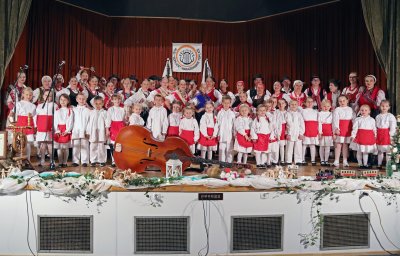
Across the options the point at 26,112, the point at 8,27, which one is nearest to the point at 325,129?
the point at 26,112

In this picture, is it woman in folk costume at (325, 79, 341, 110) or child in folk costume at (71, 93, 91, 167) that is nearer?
child in folk costume at (71, 93, 91, 167)

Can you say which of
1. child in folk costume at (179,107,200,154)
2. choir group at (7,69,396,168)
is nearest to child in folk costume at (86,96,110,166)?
choir group at (7,69,396,168)

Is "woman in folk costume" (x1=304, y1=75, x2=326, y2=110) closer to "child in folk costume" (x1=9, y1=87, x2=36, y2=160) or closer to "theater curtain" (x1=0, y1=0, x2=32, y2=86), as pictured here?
"child in folk costume" (x1=9, y1=87, x2=36, y2=160)

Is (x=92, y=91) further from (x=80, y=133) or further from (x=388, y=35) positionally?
(x=388, y=35)

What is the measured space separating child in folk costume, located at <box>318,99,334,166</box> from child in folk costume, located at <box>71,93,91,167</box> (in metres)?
4.29

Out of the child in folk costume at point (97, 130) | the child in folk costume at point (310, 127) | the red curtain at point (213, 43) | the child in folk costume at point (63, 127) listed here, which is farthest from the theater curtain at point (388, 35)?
the child in folk costume at point (63, 127)

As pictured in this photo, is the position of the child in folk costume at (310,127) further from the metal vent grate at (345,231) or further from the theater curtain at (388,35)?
the metal vent grate at (345,231)

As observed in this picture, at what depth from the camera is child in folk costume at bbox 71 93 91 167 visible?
838 cm

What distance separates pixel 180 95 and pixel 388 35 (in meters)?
4.04

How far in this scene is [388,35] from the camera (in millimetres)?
8086

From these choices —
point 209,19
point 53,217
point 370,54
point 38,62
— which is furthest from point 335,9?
point 53,217

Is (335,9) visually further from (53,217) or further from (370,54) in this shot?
(53,217)

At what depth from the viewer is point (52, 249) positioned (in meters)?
5.67

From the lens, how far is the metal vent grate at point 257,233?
576cm
